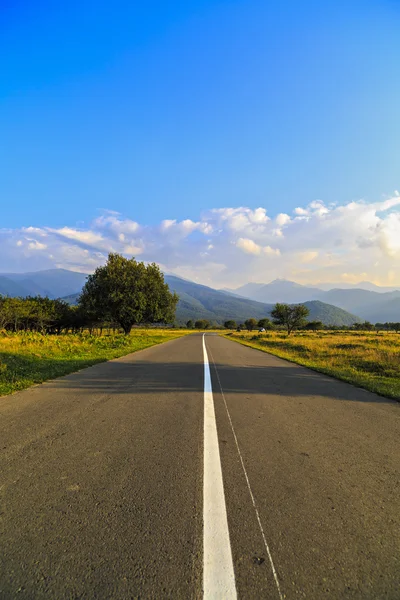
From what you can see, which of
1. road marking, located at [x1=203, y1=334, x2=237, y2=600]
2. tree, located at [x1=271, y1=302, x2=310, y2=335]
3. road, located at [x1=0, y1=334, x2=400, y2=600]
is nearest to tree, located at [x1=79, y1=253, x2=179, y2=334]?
road, located at [x1=0, y1=334, x2=400, y2=600]

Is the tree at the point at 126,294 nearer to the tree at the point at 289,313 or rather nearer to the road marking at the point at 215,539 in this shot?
the road marking at the point at 215,539

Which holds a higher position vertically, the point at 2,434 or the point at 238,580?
the point at 238,580

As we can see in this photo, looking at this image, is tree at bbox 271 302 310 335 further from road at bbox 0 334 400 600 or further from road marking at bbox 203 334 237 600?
road marking at bbox 203 334 237 600

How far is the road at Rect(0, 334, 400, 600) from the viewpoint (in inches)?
75.2

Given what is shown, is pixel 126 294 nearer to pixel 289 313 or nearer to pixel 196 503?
pixel 196 503

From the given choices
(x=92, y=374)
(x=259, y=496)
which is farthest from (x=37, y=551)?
(x=92, y=374)

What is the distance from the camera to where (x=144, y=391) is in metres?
7.37

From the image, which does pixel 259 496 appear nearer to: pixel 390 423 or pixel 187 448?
pixel 187 448

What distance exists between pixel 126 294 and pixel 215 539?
30.5m

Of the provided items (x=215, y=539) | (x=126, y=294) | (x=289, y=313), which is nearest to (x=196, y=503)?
(x=215, y=539)

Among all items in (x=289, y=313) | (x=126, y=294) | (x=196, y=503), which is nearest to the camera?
→ (x=196, y=503)

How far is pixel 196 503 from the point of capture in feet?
9.00

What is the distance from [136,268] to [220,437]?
3115cm

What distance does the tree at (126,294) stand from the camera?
103 ft
